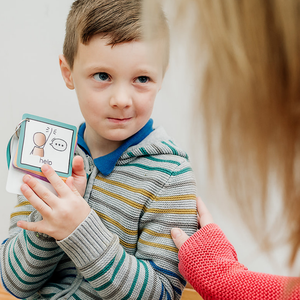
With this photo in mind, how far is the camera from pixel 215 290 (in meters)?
0.53

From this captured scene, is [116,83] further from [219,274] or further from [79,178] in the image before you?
[219,274]

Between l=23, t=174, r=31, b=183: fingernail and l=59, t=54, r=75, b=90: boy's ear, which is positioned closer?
l=23, t=174, r=31, b=183: fingernail

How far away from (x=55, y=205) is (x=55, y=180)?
4 centimetres

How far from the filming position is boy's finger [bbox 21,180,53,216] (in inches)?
22.0

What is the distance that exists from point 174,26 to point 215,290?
1.37 feet

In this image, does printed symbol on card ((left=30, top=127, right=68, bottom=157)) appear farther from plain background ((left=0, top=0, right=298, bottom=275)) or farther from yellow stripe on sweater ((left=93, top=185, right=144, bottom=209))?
plain background ((left=0, top=0, right=298, bottom=275))

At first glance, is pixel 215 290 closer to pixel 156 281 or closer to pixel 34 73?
pixel 156 281

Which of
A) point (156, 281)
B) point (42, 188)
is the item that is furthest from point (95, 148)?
point (156, 281)

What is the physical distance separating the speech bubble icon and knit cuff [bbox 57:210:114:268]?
5.6 inches

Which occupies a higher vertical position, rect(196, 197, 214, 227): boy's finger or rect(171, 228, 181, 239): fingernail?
rect(196, 197, 214, 227): boy's finger

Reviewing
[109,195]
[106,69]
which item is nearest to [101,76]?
[106,69]

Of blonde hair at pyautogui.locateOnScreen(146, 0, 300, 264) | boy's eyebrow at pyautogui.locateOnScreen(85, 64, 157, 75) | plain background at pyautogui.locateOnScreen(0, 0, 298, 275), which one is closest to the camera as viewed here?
blonde hair at pyautogui.locateOnScreen(146, 0, 300, 264)

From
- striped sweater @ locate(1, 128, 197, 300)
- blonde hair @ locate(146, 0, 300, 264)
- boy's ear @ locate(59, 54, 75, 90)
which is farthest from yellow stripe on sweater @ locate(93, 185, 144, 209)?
blonde hair @ locate(146, 0, 300, 264)

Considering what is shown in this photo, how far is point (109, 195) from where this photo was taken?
0.70m
